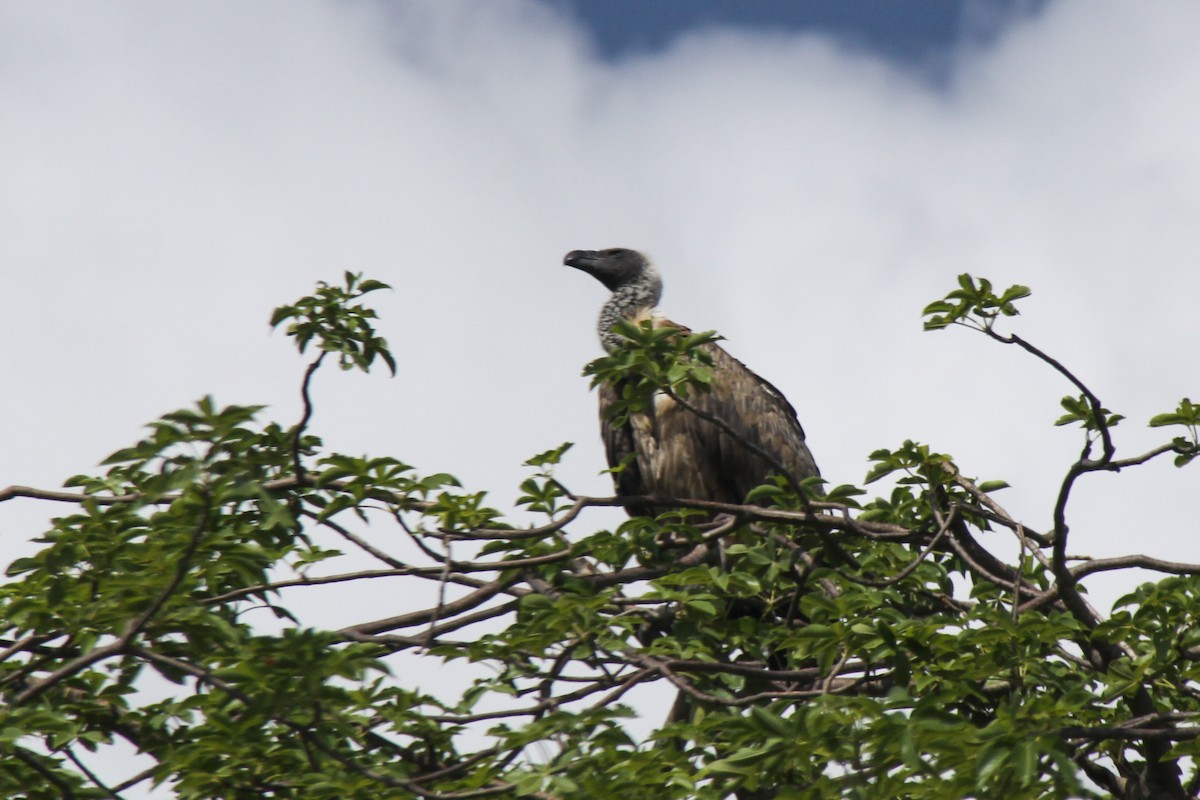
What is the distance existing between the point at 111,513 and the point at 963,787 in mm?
2555

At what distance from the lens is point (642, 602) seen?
5383 millimetres

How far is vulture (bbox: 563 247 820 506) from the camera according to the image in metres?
8.34

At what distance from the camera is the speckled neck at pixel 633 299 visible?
31.4 ft

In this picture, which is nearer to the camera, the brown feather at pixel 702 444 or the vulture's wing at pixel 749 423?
the brown feather at pixel 702 444

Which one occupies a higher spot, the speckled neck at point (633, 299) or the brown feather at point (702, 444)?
the speckled neck at point (633, 299)

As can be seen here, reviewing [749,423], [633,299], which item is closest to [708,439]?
[749,423]

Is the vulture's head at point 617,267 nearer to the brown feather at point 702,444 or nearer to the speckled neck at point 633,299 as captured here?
the speckled neck at point 633,299

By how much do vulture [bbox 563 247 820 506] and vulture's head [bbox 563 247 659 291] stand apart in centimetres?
31

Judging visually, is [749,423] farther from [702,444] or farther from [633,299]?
[633,299]

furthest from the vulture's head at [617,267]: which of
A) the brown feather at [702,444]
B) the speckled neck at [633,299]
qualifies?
the brown feather at [702,444]

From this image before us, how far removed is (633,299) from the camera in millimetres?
9734

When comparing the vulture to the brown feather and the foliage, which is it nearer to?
the brown feather

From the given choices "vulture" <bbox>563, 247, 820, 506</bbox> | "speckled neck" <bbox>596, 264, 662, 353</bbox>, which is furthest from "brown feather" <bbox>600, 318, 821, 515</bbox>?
"speckled neck" <bbox>596, 264, 662, 353</bbox>

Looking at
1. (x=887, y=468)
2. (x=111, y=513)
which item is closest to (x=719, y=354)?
(x=887, y=468)
